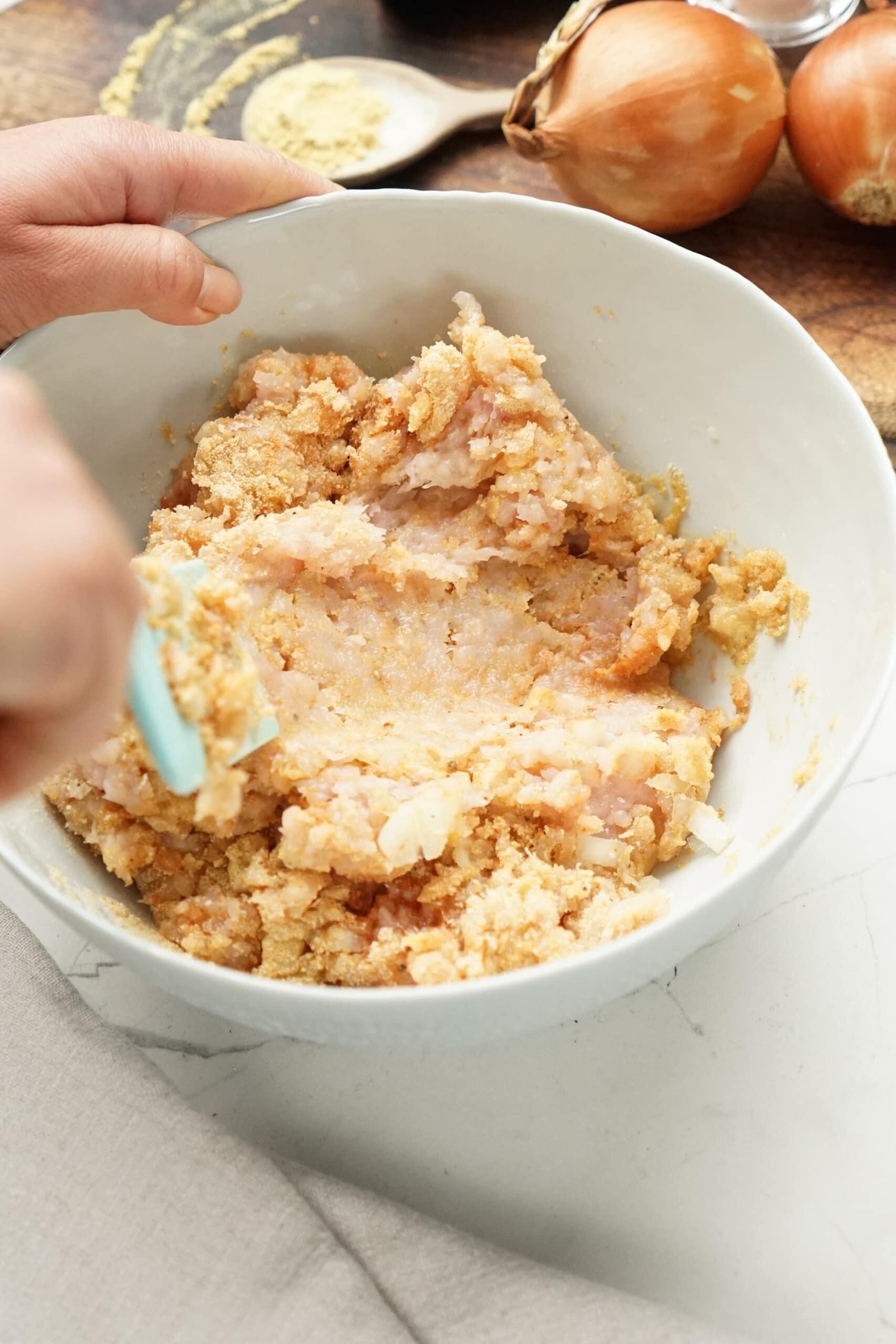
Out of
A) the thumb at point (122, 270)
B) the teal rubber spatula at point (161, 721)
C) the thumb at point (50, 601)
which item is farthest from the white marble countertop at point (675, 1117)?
the thumb at point (122, 270)

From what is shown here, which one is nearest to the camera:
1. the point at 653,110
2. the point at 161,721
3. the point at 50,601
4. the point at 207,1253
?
the point at 50,601

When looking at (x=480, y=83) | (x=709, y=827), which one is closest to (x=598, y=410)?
(x=709, y=827)

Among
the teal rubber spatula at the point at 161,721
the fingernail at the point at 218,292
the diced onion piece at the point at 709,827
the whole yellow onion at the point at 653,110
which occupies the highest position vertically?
the whole yellow onion at the point at 653,110

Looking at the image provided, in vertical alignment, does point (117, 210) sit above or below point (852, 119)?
below

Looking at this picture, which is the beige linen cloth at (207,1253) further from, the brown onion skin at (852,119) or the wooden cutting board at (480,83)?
the brown onion skin at (852,119)

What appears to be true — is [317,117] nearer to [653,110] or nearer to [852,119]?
[653,110]

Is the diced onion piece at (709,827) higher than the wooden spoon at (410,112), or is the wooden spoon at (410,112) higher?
the wooden spoon at (410,112)

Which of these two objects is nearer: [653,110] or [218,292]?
[218,292]
